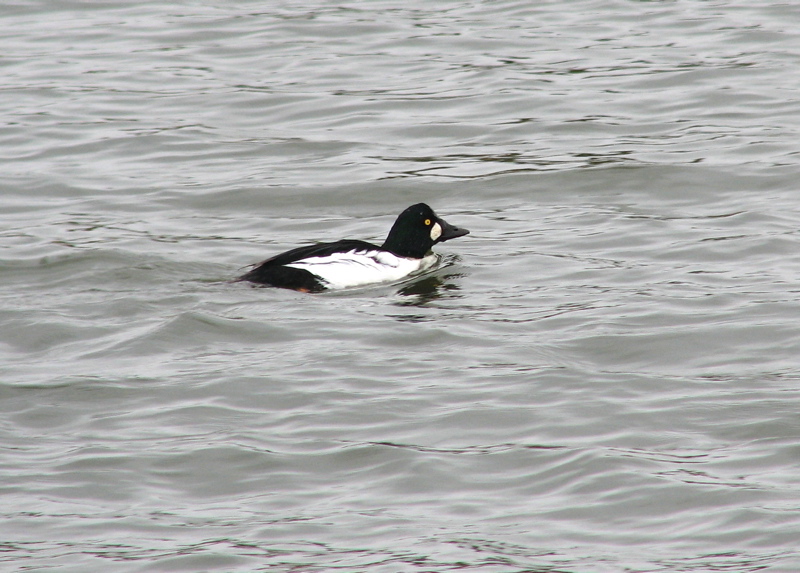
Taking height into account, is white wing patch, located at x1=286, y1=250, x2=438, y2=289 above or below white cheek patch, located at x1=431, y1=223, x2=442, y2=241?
below

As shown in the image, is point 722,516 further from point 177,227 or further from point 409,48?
point 409,48

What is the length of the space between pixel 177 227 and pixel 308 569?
20.7 ft

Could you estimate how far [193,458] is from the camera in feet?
22.1

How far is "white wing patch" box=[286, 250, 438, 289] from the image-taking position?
9.66 meters

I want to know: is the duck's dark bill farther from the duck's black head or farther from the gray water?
the gray water

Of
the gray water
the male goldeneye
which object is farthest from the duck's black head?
the gray water

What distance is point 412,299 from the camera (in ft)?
32.7

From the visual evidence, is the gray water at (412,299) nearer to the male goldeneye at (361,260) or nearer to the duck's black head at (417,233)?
the male goldeneye at (361,260)

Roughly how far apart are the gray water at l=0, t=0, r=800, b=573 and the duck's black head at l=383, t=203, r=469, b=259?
0.76ft

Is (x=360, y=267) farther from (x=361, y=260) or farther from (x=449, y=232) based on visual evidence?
(x=449, y=232)

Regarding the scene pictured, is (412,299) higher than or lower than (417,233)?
lower

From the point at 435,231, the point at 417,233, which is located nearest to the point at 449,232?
the point at 435,231

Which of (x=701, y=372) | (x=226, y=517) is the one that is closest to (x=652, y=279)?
(x=701, y=372)

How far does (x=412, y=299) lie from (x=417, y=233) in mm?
766
